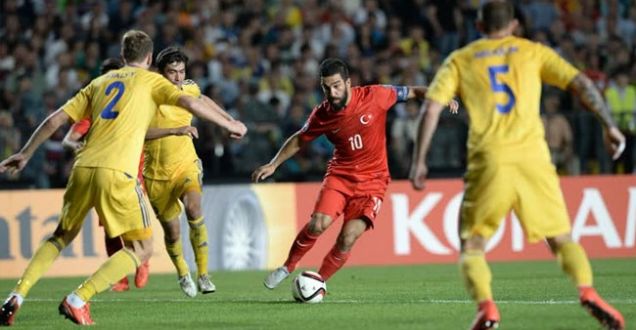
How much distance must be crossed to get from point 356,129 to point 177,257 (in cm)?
229

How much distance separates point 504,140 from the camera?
8.84m

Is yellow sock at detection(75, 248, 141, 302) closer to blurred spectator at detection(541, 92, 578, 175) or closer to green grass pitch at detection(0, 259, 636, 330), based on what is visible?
green grass pitch at detection(0, 259, 636, 330)

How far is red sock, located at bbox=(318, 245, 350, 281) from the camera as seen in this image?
40.9 ft

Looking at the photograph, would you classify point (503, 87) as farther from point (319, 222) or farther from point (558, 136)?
point (558, 136)

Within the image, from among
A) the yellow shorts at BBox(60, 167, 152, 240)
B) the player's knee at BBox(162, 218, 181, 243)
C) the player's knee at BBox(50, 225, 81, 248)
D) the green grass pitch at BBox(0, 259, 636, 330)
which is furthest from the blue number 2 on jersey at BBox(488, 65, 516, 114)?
the player's knee at BBox(162, 218, 181, 243)

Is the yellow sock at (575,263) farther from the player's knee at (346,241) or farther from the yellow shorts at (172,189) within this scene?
the yellow shorts at (172,189)

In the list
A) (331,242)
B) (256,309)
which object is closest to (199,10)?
(331,242)

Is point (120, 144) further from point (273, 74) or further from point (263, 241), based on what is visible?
point (273, 74)

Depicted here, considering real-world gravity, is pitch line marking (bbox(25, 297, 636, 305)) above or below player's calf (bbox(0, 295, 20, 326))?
below

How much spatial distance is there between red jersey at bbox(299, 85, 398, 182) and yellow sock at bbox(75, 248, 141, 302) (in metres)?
2.76

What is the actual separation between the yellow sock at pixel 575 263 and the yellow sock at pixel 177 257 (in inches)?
205

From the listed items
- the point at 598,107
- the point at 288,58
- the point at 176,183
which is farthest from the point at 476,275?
the point at 288,58

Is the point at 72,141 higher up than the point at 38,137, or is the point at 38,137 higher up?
the point at 38,137

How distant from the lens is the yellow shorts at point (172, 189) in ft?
44.6
